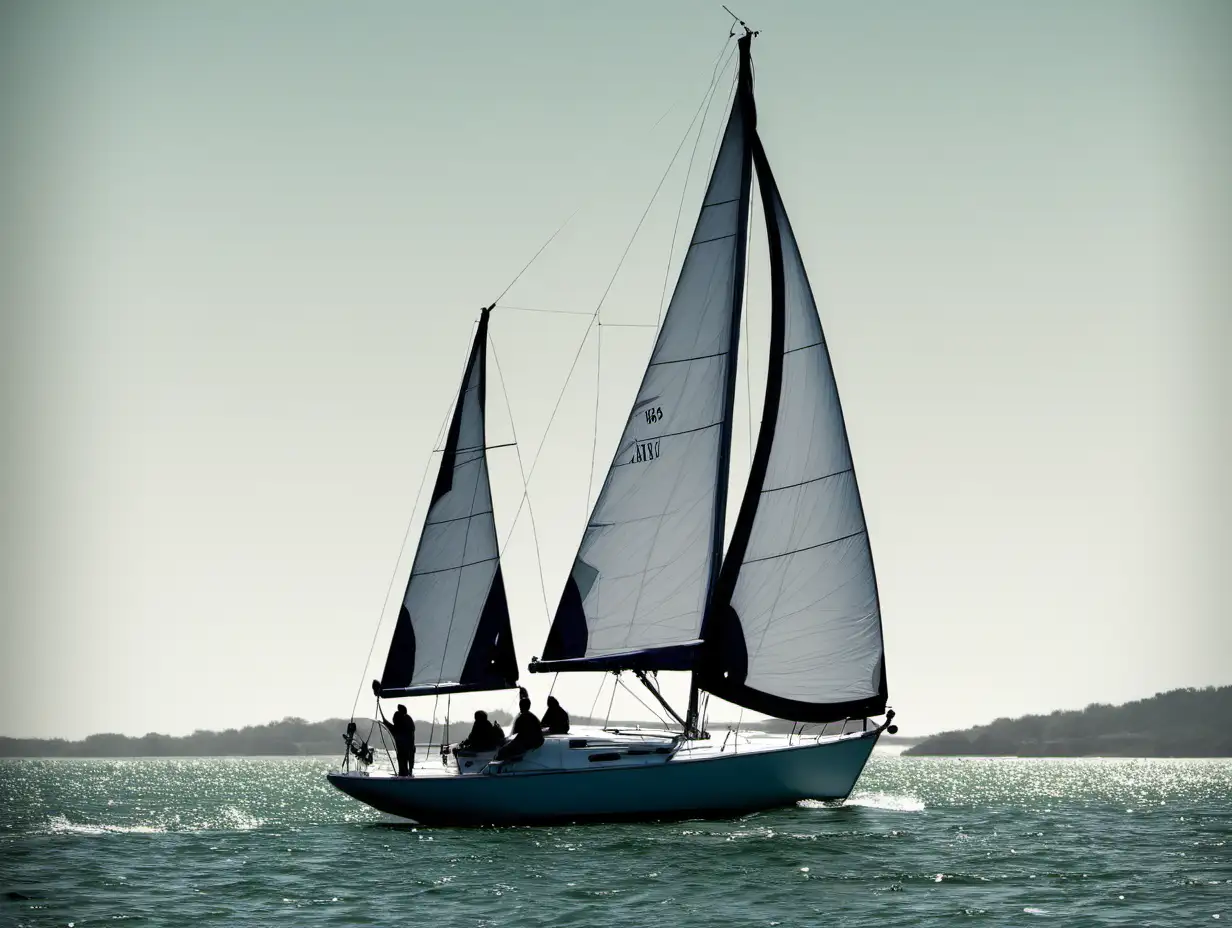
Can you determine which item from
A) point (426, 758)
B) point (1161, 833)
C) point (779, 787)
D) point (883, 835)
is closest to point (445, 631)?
point (426, 758)

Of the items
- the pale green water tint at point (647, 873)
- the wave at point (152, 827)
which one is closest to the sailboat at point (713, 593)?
the pale green water tint at point (647, 873)

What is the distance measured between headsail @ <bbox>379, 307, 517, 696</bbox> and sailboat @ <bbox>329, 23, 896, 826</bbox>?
0.28ft

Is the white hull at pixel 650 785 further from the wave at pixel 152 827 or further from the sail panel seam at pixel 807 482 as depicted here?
the wave at pixel 152 827

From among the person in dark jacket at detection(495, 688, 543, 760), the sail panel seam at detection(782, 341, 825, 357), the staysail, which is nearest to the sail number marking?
the staysail

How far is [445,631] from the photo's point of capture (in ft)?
110

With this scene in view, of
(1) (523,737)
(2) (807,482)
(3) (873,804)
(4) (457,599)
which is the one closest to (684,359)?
(2) (807,482)

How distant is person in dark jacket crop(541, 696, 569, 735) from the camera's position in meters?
30.4

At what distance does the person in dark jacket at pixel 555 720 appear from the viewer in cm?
3042

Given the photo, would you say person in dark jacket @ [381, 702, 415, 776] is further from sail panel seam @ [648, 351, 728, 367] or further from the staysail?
sail panel seam @ [648, 351, 728, 367]

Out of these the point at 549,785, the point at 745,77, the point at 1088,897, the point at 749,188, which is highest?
the point at 745,77

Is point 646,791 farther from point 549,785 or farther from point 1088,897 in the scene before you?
point 1088,897

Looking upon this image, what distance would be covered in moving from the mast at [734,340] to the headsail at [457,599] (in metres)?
5.10

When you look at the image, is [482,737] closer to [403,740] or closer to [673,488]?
[403,740]

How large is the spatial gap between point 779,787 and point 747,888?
27.1 ft
